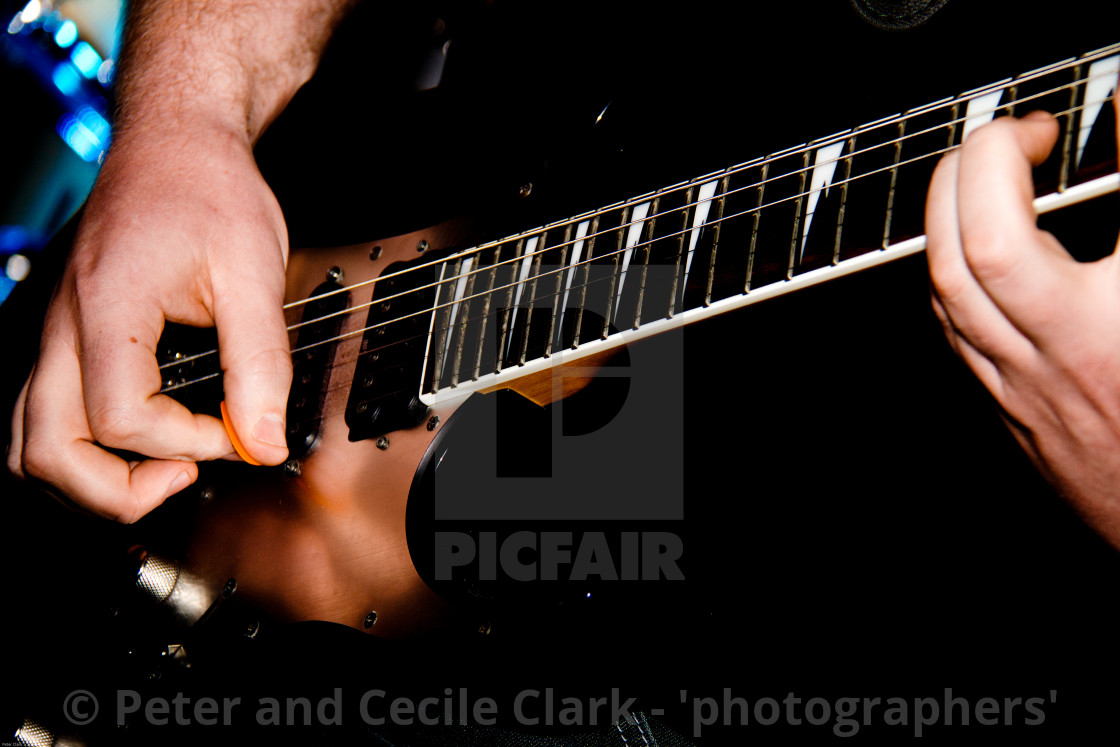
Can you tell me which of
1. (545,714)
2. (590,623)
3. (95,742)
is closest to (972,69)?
(590,623)

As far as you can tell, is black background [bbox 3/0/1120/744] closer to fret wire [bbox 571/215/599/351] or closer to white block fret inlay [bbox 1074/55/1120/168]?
fret wire [bbox 571/215/599/351]

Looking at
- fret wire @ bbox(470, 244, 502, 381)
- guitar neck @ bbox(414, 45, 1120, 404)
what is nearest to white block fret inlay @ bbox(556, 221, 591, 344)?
guitar neck @ bbox(414, 45, 1120, 404)

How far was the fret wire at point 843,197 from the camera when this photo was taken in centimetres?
57

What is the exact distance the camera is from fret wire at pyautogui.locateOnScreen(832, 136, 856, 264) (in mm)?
569

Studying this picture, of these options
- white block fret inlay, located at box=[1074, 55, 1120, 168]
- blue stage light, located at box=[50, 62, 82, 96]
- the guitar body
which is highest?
blue stage light, located at box=[50, 62, 82, 96]

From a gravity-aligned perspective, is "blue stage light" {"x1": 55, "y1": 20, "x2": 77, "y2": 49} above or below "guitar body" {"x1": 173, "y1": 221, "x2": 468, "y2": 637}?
above

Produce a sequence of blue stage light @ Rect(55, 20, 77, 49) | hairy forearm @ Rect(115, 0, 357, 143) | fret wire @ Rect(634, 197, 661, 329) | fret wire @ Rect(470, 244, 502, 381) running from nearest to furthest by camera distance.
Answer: fret wire @ Rect(634, 197, 661, 329) < fret wire @ Rect(470, 244, 502, 381) < hairy forearm @ Rect(115, 0, 357, 143) < blue stage light @ Rect(55, 20, 77, 49)

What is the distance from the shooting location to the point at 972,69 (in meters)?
0.69

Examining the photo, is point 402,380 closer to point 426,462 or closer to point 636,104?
point 426,462

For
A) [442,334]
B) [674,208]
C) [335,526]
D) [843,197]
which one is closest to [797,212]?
[843,197]

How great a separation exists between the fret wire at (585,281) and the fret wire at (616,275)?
0.11ft

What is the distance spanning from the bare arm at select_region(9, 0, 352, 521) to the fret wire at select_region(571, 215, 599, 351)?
350 mm

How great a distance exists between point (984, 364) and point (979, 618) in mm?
381

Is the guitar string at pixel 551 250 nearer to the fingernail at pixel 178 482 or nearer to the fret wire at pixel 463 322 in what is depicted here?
the fret wire at pixel 463 322
